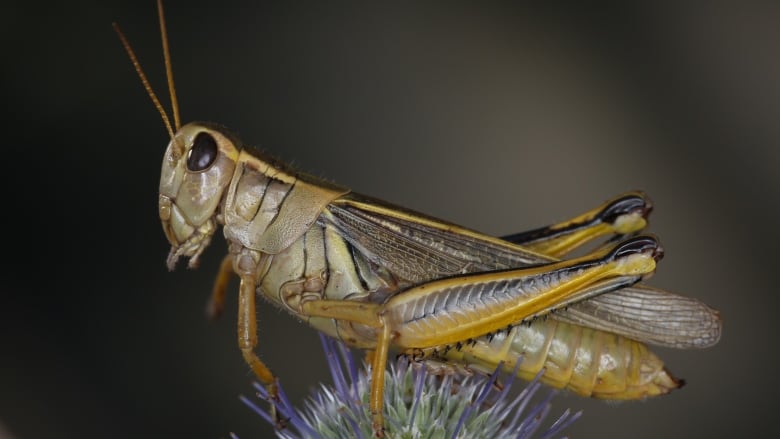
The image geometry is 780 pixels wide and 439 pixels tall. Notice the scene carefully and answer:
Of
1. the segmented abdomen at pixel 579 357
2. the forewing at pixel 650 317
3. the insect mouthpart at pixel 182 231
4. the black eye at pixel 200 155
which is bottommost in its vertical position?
the insect mouthpart at pixel 182 231

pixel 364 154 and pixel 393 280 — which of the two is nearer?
pixel 393 280

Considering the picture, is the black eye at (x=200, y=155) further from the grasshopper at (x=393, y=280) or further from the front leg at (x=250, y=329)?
the front leg at (x=250, y=329)

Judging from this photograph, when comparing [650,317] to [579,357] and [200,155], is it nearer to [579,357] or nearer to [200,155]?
[579,357]

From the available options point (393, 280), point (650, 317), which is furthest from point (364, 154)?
point (650, 317)

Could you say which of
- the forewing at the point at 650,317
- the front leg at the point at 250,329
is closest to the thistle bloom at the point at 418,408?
the front leg at the point at 250,329

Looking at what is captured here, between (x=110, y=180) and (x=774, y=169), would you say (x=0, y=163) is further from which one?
(x=774, y=169)
